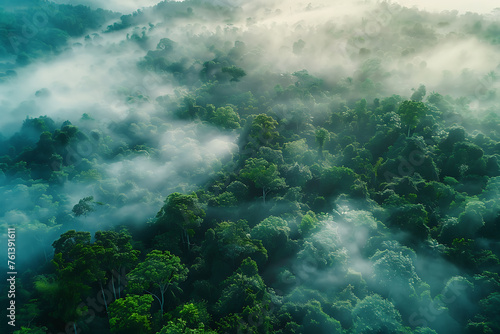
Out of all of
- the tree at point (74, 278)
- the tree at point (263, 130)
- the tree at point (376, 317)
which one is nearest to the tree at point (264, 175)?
the tree at point (263, 130)

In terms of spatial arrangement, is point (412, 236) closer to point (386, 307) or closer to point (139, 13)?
point (386, 307)

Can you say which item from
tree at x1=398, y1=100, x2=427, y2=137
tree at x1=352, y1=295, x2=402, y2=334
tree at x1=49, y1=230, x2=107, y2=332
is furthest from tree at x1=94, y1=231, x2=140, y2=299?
tree at x1=398, y1=100, x2=427, y2=137

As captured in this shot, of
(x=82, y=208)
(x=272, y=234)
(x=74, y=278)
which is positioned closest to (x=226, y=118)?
(x=82, y=208)

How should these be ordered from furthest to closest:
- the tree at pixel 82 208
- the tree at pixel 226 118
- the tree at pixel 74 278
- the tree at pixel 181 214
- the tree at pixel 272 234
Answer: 1. the tree at pixel 226 118
2. the tree at pixel 82 208
3. the tree at pixel 272 234
4. the tree at pixel 181 214
5. the tree at pixel 74 278

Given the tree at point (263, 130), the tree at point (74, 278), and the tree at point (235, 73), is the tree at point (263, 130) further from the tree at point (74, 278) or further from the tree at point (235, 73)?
the tree at point (74, 278)

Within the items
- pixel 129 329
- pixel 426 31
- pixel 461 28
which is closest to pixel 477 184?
pixel 129 329

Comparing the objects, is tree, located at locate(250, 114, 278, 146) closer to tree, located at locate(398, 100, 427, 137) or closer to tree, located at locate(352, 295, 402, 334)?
tree, located at locate(398, 100, 427, 137)

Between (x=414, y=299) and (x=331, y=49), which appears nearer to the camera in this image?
(x=414, y=299)

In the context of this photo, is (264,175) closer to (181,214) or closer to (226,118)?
(181,214)
